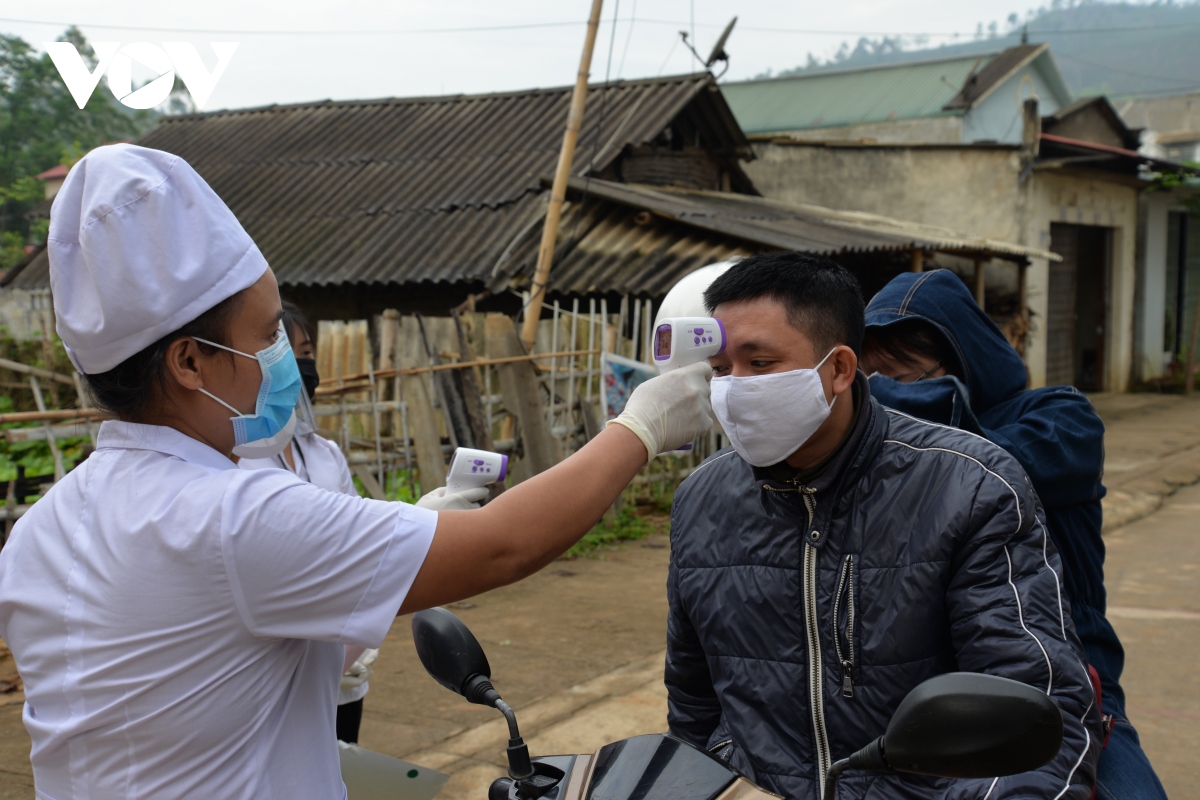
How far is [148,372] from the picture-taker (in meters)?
1.51

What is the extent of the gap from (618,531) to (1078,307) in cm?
1430

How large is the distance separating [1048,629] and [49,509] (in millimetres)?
1662

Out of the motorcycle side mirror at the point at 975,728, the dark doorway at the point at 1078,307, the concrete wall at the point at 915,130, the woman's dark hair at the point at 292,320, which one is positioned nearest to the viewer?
the motorcycle side mirror at the point at 975,728

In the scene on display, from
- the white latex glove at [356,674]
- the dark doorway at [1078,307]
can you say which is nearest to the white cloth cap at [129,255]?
the white latex glove at [356,674]

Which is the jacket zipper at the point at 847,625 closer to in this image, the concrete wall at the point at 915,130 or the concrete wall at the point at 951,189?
the concrete wall at the point at 951,189

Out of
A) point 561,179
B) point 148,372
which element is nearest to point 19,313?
point 561,179

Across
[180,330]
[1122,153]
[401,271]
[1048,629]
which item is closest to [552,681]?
[1048,629]

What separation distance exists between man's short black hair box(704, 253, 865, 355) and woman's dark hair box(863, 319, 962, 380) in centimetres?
46

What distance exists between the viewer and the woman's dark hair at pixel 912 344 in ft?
8.45

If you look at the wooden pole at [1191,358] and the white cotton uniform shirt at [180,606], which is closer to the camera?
the white cotton uniform shirt at [180,606]

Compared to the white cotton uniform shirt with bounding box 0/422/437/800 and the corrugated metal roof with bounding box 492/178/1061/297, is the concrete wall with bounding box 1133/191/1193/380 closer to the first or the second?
the corrugated metal roof with bounding box 492/178/1061/297

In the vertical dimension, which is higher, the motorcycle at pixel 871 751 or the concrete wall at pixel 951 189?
the concrete wall at pixel 951 189

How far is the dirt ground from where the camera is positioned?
13.8 feet

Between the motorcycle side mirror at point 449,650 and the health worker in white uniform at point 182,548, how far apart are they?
26 centimetres
